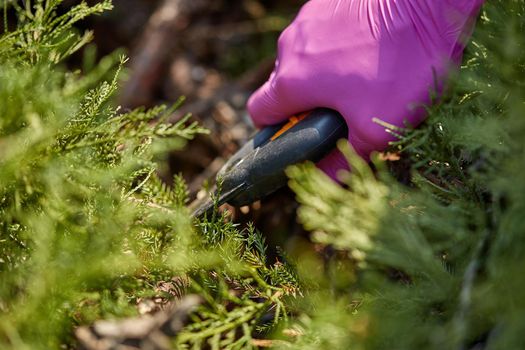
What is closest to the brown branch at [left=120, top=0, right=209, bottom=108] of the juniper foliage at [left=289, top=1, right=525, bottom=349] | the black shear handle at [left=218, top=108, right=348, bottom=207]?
the black shear handle at [left=218, top=108, right=348, bottom=207]

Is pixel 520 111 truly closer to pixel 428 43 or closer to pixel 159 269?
pixel 428 43

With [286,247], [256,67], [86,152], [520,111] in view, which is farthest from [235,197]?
[256,67]

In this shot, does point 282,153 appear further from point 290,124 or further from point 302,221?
point 302,221

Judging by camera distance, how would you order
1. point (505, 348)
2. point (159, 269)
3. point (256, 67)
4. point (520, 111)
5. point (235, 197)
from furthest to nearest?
point (256, 67)
point (235, 197)
point (159, 269)
point (520, 111)
point (505, 348)

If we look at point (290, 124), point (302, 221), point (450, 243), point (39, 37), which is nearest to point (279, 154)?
point (290, 124)

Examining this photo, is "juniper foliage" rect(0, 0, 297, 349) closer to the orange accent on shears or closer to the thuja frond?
the thuja frond

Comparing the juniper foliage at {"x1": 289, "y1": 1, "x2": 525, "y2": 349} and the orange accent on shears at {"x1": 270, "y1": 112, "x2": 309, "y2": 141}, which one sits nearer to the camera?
the juniper foliage at {"x1": 289, "y1": 1, "x2": 525, "y2": 349}

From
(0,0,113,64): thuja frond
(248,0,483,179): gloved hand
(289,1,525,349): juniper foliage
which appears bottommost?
(289,1,525,349): juniper foliage
